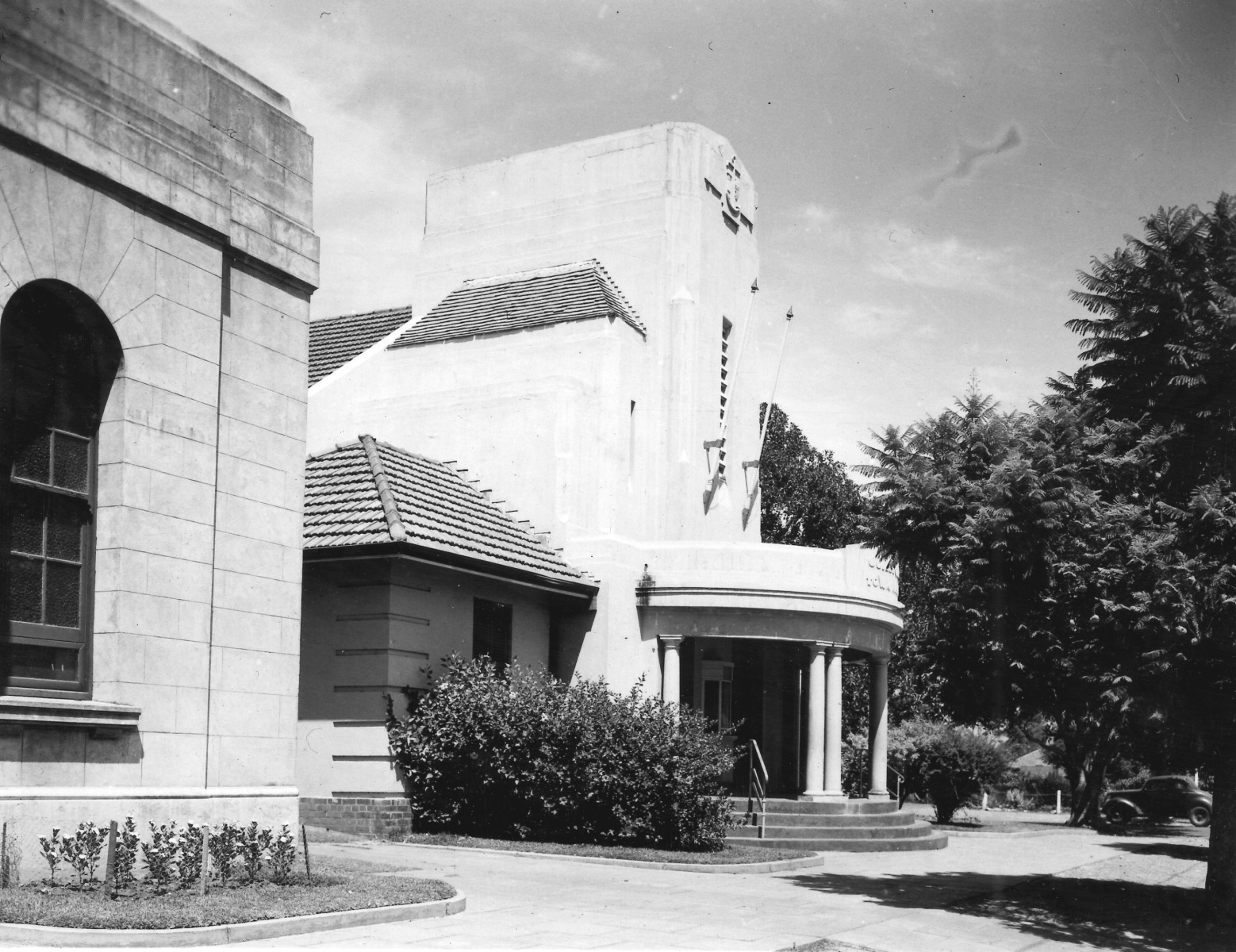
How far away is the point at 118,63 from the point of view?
11.5 m

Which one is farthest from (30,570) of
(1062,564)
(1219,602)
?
(1219,602)

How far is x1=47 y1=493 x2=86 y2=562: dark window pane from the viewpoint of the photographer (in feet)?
36.4

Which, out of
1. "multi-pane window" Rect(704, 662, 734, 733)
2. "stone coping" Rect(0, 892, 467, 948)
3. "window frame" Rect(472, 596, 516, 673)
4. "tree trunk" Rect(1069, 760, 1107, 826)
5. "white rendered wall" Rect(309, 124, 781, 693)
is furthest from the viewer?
"tree trunk" Rect(1069, 760, 1107, 826)

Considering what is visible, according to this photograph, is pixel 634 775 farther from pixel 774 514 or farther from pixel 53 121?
pixel 774 514

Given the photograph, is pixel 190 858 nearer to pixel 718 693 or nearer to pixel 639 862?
A: pixel 639 862

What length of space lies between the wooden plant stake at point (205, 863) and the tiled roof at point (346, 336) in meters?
18.8

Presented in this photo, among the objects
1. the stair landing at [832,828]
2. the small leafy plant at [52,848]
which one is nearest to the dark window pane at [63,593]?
the small leafy plant at [52,848]

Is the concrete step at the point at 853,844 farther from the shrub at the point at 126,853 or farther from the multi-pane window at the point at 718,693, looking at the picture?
the shrub at the point at 126,853

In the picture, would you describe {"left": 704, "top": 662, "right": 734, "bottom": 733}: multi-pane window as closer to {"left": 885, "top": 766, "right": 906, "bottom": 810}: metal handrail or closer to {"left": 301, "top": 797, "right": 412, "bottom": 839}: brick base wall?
{"left": 885, "top": 766, "right": 906, "bottom": 810}: metal handrail

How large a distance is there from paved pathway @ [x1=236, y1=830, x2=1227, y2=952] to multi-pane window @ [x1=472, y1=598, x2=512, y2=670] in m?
4.60

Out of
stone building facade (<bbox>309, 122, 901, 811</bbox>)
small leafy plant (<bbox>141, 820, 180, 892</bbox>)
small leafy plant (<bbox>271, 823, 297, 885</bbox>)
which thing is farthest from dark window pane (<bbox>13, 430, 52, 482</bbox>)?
stone building facade (<bbox>309, 122, 901, 811</bbox>)

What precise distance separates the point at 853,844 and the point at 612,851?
20.0ft

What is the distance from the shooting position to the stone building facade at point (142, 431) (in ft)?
35.2

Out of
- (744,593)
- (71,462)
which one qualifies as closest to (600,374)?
(744,593)
